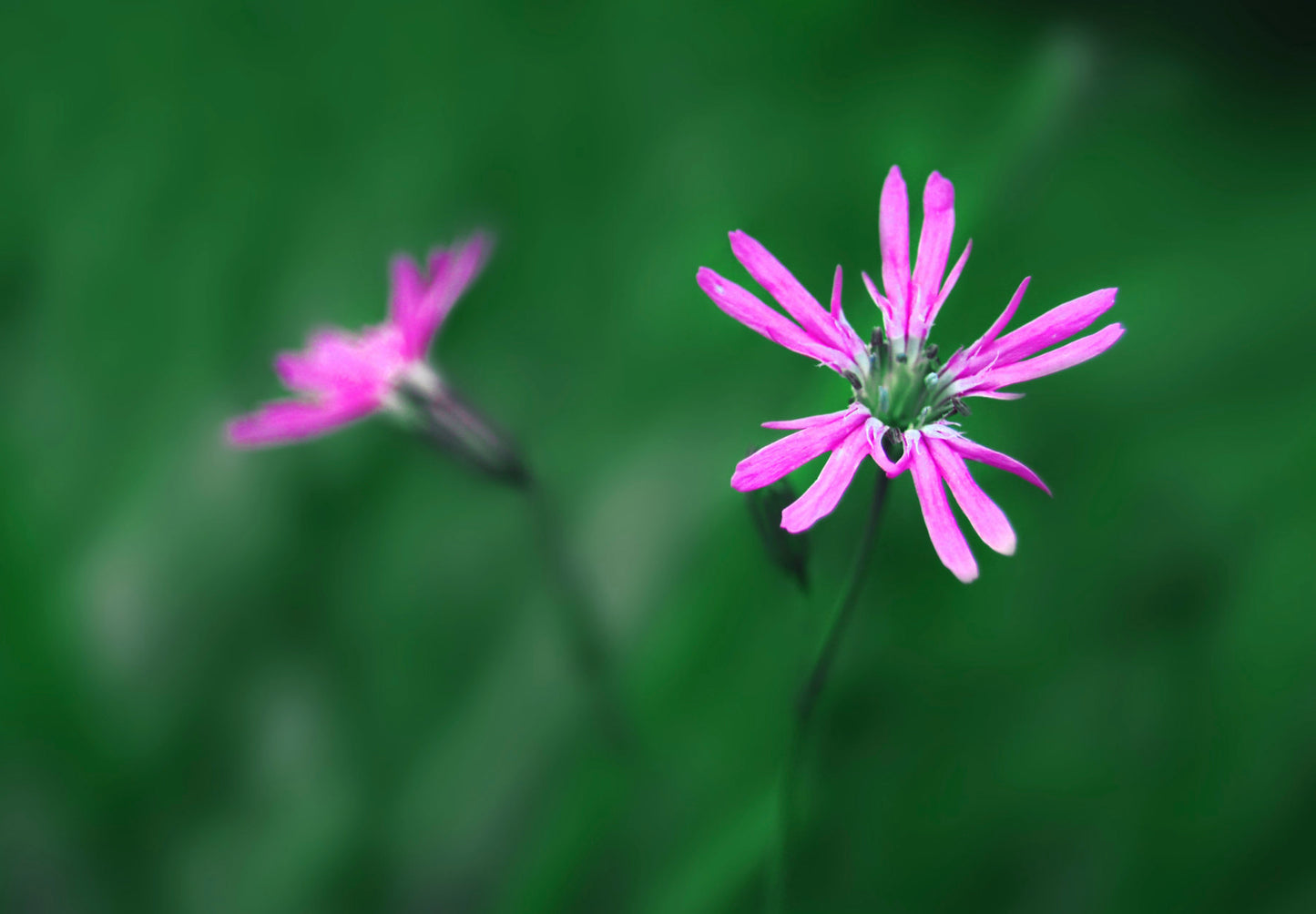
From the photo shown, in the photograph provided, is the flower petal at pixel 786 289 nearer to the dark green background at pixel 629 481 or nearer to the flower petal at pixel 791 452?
the flower petal at pixel 791 452

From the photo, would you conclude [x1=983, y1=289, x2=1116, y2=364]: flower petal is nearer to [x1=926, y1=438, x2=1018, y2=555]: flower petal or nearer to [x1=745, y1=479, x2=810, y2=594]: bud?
[x1=926, y1=438, x2=1018, y2=555]: flower petal

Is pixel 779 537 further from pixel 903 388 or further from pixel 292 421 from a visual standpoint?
pixel 292 421

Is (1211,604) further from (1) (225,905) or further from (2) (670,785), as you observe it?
(1) (225,905)

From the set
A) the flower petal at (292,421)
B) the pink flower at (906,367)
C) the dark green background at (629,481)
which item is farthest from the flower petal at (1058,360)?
the flower petal at (292,421)

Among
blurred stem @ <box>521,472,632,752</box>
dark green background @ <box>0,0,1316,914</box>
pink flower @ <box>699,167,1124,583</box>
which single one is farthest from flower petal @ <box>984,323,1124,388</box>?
blurred stem @ <box>521,472,632,752</box>

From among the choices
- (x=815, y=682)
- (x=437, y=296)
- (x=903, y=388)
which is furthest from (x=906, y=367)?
(x=437, y=296)

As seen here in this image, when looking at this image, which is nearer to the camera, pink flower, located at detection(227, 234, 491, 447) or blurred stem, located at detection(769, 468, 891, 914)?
blurred stem, located at detection(769, 468, 891, 914)

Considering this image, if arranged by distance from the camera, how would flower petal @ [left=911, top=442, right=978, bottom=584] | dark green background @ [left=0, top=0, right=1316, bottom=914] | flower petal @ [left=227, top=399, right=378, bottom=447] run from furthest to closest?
1. dark green background @ [left=0, top=0, right=1316, bottom=914]
2. flower petal @ [left=227, top=399, right=378, bottom=447]
3. flower petal @ [left=911, top=442, right=978, bottom=584]
